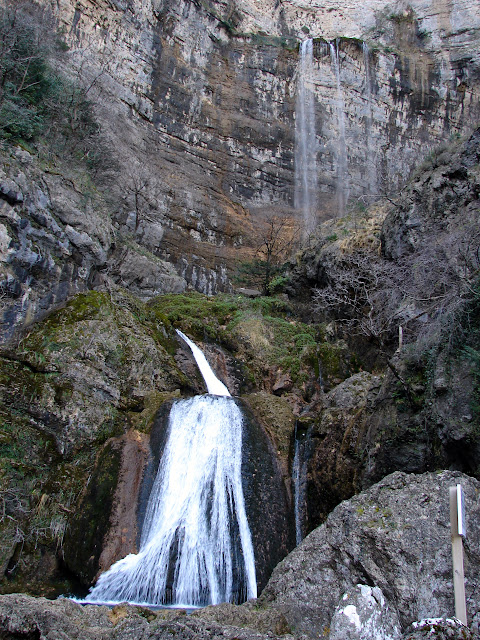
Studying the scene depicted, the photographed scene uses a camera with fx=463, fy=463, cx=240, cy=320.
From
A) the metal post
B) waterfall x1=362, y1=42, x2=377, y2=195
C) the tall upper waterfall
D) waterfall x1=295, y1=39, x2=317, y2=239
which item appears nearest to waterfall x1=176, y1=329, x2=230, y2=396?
the tall upper waterfall

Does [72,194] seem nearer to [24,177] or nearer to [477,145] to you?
[24,177]

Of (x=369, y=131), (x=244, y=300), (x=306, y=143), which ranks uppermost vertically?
(x=369, y=131)

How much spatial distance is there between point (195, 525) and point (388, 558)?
4.41m

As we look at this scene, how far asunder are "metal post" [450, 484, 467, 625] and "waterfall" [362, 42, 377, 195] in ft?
86.2

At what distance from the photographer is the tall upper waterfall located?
7.28 m

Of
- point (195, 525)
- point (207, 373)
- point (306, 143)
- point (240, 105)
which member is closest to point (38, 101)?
point (207, 373)

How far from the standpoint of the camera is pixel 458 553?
10.6ft

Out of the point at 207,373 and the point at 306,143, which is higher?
the point at 306,143

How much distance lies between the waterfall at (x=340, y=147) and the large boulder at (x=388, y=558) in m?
23.5

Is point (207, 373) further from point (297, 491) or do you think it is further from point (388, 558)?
point (388, 558)

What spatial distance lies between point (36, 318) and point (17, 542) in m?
4.64

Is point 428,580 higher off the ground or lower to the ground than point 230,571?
higher

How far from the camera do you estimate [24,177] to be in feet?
36.6

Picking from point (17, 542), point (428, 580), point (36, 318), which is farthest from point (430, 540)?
point (36, 318)
